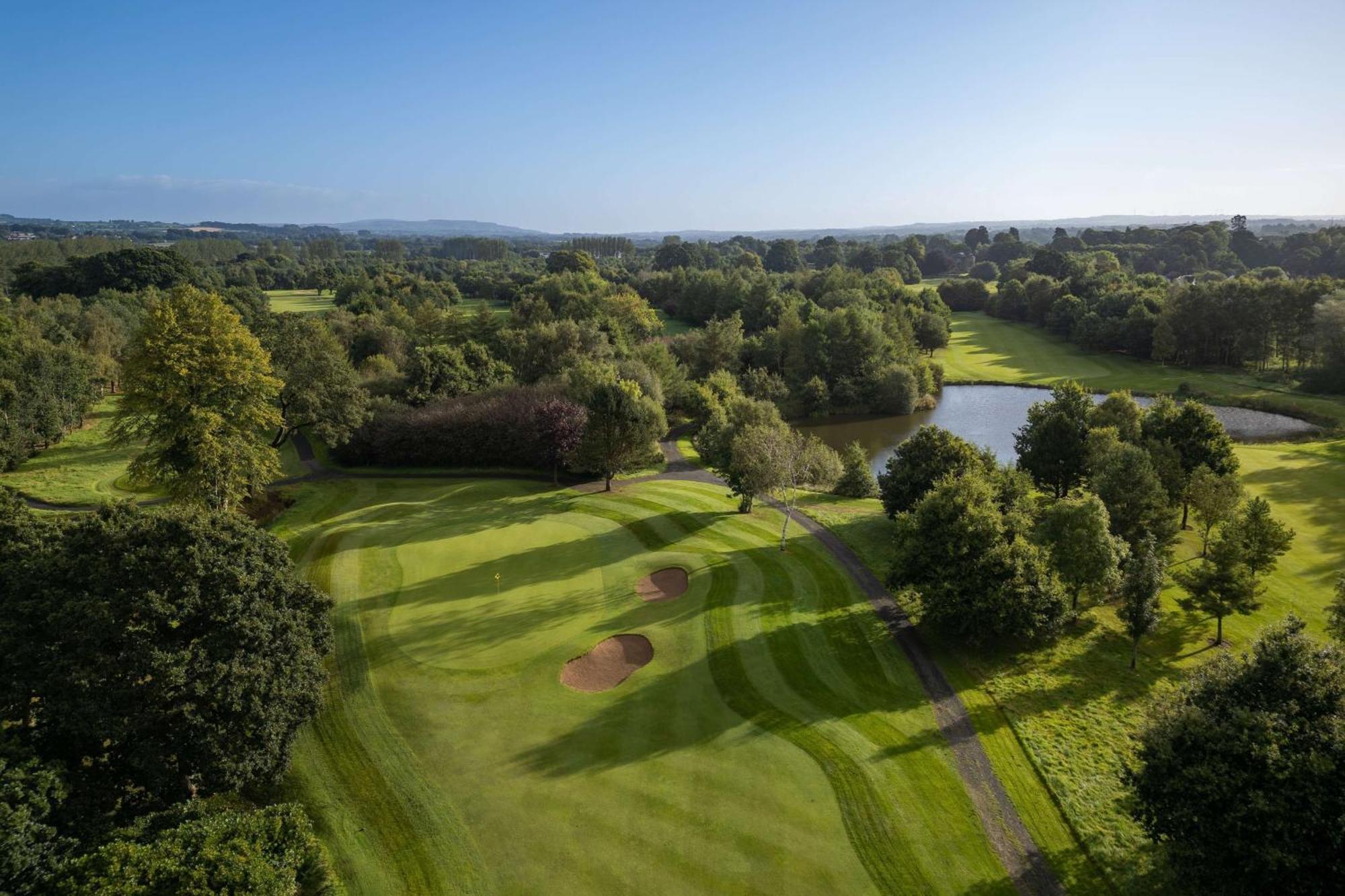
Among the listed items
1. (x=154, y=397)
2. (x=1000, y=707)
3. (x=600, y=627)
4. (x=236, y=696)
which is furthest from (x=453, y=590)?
(x=1000, y=707)

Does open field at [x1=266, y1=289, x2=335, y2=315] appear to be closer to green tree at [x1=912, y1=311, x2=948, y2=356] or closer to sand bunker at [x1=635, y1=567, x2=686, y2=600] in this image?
green tree at [x1=912, y1=311, x2=948, y2=356]

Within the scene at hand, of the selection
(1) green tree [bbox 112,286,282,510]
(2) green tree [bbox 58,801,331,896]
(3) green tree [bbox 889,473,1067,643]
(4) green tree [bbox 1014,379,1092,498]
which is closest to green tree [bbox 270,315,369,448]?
(1) green tree [bbox 112,286,282,510]

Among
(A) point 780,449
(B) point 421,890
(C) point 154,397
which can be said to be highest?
(C) point 154,397

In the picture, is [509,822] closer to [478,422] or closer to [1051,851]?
[1051,851]

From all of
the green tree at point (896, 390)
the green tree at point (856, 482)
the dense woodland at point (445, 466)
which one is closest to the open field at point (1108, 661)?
the green tree at point (856, 482)

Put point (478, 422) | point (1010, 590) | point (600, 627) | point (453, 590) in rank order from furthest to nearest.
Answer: point (478, 422) < point (453, 590) < point (600, 627) < point (1010, 590)

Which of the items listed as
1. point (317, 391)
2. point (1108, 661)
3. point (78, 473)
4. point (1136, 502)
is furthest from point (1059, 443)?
point (78, 473)
